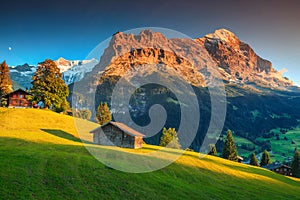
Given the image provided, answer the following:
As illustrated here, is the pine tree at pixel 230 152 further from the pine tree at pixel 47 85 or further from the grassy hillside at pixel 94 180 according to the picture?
the pine tree at pixel 47 85

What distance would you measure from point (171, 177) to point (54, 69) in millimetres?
68431

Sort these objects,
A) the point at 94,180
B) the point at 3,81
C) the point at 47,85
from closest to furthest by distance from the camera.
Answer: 1. the point at 94,180
2. the point at 47,85
3. the point at 3,81

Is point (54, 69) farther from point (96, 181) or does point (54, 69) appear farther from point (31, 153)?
point (96, 181)

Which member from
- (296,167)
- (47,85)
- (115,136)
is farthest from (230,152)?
(47,85)

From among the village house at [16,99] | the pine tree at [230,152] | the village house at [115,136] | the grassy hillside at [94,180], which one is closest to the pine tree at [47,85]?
the village house at [16,99]

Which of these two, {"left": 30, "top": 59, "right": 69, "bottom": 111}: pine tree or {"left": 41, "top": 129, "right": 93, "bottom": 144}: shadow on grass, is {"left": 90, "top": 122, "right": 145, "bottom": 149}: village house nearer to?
{"left": 41, "top": 129, "right": 93, "bottom": 144}: shadow on grass

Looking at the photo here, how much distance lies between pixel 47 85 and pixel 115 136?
40.0m

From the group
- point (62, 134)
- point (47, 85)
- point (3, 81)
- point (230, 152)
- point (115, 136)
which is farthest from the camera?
point (230, 152)

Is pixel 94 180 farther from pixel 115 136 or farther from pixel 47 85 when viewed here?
pixel 47 85

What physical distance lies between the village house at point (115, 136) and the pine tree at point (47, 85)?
111 feet

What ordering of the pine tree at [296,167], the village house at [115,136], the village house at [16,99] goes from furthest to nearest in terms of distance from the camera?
the pine tree at [296,167], the village house at [16,99], the village house at [115,136]

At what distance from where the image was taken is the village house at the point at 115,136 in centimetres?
6494

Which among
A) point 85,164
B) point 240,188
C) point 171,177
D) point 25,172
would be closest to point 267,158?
point 240,188

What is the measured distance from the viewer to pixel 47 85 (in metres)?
91.8
